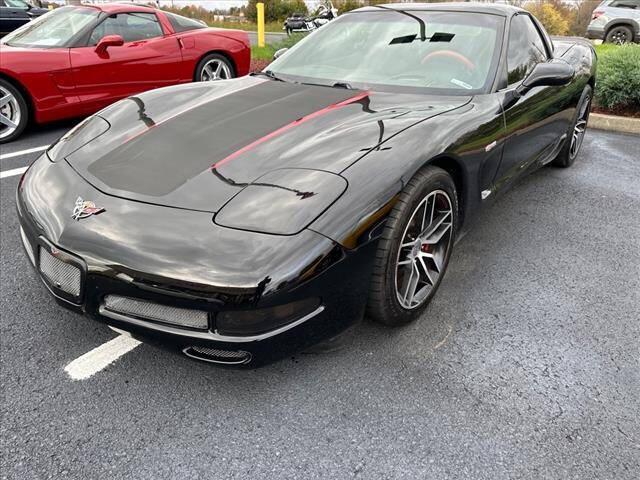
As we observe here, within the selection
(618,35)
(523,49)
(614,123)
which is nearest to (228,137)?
(523,49)

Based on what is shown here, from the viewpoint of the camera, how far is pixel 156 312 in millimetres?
1730

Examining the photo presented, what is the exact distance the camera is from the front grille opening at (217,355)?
1751 millimetres

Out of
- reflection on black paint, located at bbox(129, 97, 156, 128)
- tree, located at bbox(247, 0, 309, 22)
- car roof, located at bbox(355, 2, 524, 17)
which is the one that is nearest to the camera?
reflection on black paint, located at bbox(129, 97, 156, 128)

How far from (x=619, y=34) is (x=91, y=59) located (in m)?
11.6

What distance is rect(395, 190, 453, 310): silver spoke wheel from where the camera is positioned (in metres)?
2.18

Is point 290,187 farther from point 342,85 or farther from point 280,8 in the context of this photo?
point 280,8

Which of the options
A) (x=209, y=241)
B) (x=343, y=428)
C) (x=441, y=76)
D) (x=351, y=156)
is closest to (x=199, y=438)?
(x=343, y=428)

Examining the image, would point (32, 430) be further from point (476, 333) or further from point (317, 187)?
point (476, 333)

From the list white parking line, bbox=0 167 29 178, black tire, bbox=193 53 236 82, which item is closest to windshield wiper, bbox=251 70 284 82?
white parking line, bbox=0 167 29 178

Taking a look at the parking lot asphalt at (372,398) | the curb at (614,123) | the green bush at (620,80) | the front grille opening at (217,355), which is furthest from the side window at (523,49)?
the green bush at (620,80)

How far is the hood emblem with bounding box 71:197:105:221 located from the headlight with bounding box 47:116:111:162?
1.78 ft

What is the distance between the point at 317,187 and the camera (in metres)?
1.87

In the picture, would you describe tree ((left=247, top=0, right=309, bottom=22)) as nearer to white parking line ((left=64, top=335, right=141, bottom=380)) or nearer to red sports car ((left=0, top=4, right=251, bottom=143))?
red sports car ((left=0, top=4, right=251, bottom=143))

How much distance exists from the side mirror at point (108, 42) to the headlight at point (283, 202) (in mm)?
4110
